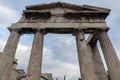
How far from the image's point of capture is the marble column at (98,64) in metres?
17.7

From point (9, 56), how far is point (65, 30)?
5.94m

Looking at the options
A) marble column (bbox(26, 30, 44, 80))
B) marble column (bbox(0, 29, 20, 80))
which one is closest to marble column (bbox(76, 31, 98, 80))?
marble column (bbox(26, 30, 44, 80))

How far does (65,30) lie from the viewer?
16.4m

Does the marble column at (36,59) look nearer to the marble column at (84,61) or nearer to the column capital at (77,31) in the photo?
the column capital at (77,31)

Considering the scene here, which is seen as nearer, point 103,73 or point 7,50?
point 7,50

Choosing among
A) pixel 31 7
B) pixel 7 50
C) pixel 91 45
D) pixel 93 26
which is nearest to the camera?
pixel 7 50

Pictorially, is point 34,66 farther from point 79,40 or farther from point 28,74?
point 79,40

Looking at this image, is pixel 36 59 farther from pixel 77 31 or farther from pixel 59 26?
pixel 77 31

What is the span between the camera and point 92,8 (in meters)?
16.7

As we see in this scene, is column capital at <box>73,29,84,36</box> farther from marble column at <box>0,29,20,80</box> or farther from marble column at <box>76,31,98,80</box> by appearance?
marble column at <box>0,29,20,80</box>

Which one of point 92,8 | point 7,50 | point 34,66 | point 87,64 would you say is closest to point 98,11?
point 92,8

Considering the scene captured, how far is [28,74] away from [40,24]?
546 cm

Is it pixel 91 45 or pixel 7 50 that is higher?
pixel 91 45

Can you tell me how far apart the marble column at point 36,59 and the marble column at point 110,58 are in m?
5.78
